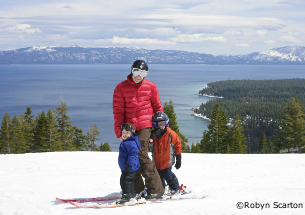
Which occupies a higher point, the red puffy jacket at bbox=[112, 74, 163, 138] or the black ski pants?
the red puffy jacket at bbox=[112, 74, 163, 138]

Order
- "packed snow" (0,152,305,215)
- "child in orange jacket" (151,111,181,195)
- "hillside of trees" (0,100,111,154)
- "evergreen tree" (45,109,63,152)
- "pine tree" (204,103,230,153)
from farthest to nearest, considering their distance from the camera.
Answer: "pine tree" (204,103,230,153)
"hillside of trees" (0,100,111,154)
"evergreen tree" (45,109,63,152)
"child in orange jacket" (151,111,181,195)
"packed snow" (0,152,305,215)

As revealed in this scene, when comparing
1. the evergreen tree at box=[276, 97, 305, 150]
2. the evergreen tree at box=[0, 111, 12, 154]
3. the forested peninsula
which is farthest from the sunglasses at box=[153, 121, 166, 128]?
the forested peninsula

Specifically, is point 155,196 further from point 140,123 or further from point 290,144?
point 290,144

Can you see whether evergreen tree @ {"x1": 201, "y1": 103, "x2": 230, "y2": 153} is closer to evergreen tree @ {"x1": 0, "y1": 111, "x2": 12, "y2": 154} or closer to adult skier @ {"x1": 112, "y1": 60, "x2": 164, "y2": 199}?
evergreen tree @ {"x1": 0, "y1": 111, "x2": 12, "y2": 154}

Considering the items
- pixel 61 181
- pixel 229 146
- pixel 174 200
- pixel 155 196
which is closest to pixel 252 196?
pixel 174 200

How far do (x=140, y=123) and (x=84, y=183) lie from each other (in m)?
3.46

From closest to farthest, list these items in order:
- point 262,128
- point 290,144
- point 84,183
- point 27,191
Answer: point 27,191, point 84,183, point 290,144, point 262,128

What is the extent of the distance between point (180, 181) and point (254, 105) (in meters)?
135

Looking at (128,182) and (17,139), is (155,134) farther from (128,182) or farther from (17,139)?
(17,139)

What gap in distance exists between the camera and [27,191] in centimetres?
629

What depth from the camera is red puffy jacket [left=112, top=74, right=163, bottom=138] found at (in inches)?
193

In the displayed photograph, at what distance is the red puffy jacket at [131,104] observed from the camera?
491 cm

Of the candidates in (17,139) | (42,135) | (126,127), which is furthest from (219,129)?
(126,127)

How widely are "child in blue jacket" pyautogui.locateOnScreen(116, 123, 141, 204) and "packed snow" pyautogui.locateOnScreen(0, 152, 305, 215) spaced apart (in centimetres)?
41
